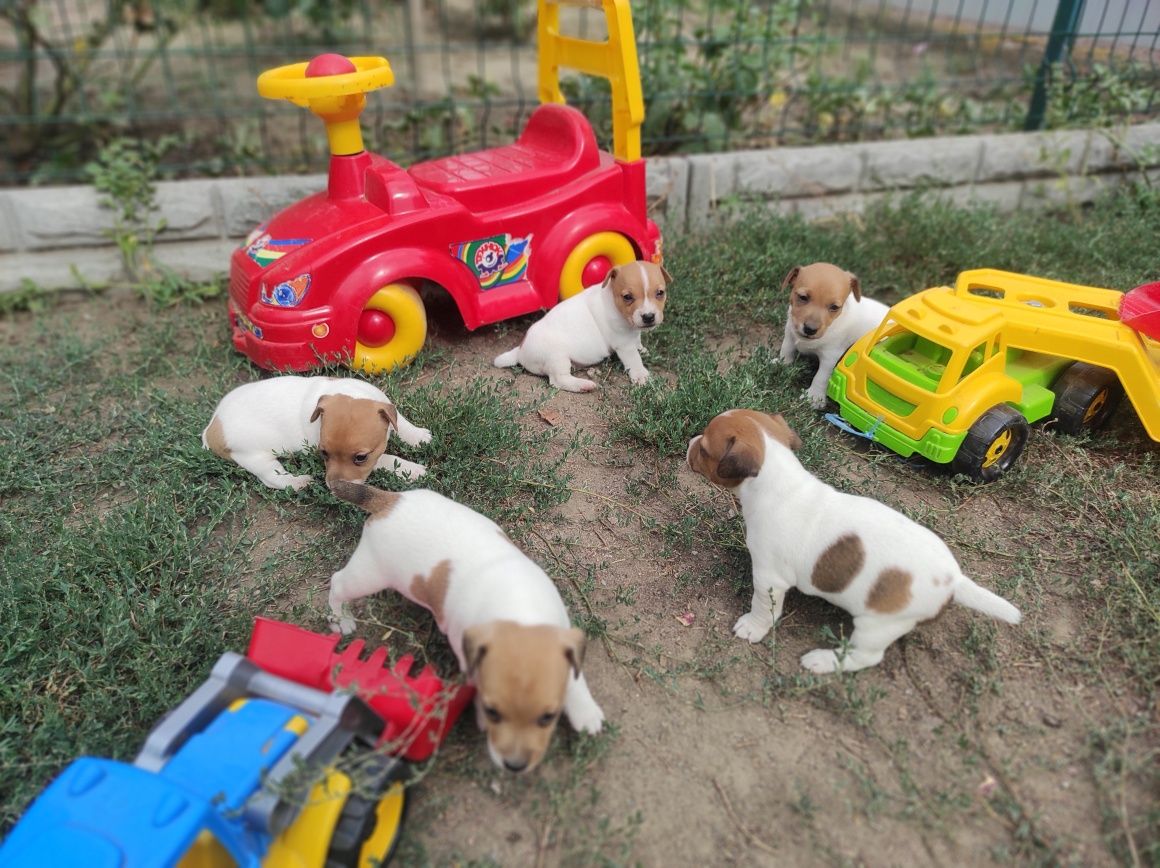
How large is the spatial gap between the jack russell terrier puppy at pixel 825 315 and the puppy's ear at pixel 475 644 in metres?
2.44

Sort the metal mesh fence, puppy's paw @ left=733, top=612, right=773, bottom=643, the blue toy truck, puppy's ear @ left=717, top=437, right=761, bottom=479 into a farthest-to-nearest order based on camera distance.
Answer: the metal mesh fence < puppy's paw @ left=733, top=612, right=773, bottom=643 < puppy's ear @ left=717, top=437, right=761, bottom=479 < the blue toy truck

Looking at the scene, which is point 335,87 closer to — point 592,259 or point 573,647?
point 592,259

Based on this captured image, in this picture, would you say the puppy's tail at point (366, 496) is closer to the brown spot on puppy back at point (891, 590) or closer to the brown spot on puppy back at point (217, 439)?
the brown spot on puppy back at point (217, 439)

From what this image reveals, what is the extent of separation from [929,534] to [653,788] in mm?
1217

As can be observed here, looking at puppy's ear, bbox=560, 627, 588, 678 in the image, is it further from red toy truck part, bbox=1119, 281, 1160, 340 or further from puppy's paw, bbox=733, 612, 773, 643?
red toy truck part, bbox=1119, 281, 1160, 340

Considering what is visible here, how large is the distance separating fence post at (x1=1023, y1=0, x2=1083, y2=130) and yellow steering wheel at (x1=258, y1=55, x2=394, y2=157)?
201 inches

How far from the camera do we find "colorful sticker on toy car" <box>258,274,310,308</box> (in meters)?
4.27

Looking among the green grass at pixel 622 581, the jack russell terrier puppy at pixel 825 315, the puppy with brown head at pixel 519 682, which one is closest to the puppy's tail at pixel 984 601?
the green grass at pixel 622 581

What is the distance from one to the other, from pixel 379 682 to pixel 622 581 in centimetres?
114

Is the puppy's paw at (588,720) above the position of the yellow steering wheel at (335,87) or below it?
below

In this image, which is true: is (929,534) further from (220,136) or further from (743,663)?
(220,136)

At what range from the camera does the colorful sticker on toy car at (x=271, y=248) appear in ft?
14.5

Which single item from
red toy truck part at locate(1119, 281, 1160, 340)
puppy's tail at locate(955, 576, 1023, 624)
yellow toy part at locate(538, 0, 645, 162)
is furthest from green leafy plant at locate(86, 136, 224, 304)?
red toy truck part at locate(1119, 281, 1160, 340)

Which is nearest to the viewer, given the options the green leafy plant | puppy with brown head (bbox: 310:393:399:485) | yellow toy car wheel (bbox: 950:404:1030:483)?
puppy with brown head (bbox: 310:393:399:485)
